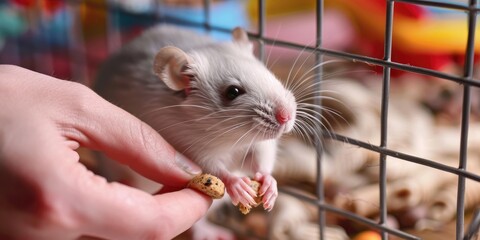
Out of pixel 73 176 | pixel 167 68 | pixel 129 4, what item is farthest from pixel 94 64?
pixel 73 176

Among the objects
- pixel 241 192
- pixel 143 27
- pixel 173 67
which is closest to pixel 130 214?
pixel 241 192

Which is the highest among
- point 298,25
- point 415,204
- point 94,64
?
point 298,25

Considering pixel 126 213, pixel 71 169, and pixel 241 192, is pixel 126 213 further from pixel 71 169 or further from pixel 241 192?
pixel 241 192

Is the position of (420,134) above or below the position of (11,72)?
above

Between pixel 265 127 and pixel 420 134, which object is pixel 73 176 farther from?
pixel 420 134

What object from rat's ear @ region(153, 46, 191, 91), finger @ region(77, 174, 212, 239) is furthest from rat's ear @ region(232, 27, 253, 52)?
finger @ region(77, 174, 212, 239)

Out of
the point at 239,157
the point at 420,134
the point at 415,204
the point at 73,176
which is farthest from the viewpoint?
the point at 420,134
